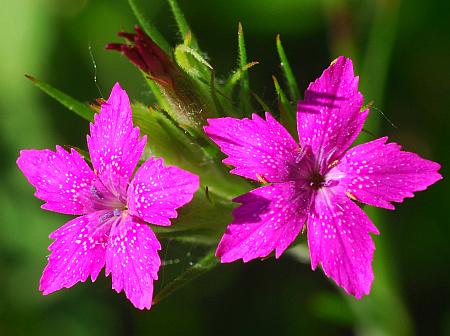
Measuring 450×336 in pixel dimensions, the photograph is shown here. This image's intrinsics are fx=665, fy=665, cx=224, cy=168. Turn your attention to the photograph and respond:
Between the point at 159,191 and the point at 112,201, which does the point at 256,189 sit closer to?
the point at 159,191

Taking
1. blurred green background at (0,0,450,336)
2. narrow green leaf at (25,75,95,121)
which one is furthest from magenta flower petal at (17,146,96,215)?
blurred green background at (0,0,450,336)

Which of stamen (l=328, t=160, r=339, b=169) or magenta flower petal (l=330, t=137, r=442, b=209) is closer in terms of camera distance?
magenta flower petal (l=330, t=137, r=442, b=209)

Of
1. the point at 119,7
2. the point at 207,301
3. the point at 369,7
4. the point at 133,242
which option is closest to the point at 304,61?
the point at 369,7

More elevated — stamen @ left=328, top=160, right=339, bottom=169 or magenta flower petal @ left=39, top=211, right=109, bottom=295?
stamen @ left=328, top=160, right=339, bottom=169

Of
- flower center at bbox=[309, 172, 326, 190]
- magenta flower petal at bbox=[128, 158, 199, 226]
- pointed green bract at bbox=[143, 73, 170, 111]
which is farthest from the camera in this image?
pointed green bract at bbox=[143, 73, 170, 111]

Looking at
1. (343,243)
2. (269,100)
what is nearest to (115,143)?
(343,243)

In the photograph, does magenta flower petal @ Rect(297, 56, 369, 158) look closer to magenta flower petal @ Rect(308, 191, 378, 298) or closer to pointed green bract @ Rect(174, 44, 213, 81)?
magenta flower petal @ Rect(308, 191, 378, 298)

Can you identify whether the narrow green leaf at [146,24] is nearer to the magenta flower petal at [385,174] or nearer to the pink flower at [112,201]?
the pink flower at [112,201]

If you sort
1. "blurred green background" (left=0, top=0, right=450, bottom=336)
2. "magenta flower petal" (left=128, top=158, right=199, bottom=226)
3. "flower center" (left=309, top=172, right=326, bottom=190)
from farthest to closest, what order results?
"blurred green background" (left=0, top=0, right=450, bottom=336) → "flower center" (left=309, top=172, right=326, bottom=190) → "magenta flower petal" (left=128, top=158, right=199, bottom=226)
